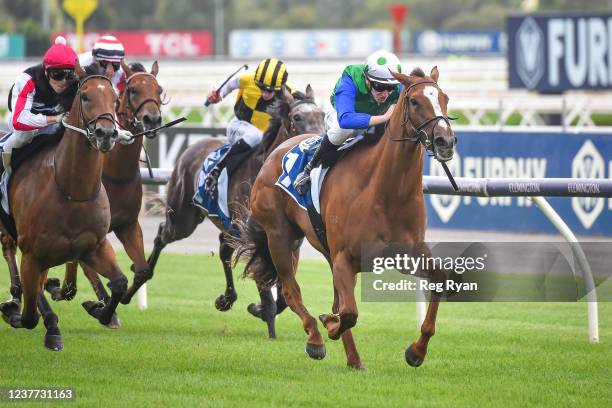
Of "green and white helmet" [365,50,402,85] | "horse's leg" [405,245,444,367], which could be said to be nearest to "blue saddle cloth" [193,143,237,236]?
"green and white helmet" [365,50,402,85]

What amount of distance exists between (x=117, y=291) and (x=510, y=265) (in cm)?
297

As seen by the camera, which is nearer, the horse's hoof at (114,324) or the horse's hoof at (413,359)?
the horse's hoof at (413,359)

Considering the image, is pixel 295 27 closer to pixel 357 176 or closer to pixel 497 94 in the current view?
pixel 497 94

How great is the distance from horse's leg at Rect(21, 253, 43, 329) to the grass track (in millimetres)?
255

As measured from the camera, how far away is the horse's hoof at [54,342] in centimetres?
809

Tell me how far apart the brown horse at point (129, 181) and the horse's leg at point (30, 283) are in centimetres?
124

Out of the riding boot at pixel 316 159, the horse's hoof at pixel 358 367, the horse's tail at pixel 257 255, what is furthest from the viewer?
the horse's tail at pixel 257 255

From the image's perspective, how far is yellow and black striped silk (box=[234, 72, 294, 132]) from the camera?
34.7 ft

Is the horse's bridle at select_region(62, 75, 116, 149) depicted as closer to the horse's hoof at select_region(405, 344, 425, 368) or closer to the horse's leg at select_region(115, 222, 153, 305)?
the horse's leg at select_region(115, 222, 153, 305)

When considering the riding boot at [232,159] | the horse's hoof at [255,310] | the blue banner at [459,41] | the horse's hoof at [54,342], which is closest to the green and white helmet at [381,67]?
the horse's hoof at [255,310]

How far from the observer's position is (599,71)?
20.7 metres

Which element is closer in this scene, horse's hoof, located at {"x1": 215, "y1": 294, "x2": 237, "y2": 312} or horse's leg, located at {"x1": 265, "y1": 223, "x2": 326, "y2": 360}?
horse's leg, located at {"x1": 265, "y1": 223, "x2": 326, "y2": 360}

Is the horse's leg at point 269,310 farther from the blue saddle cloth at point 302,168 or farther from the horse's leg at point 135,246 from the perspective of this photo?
the blue saddle cloth at point 302,168
